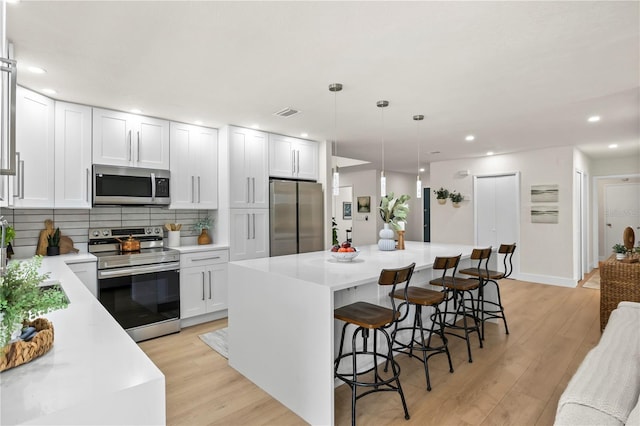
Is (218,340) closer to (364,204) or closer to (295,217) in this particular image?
(295,217)

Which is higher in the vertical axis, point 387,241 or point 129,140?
point 129,140

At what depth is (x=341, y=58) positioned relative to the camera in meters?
2.39

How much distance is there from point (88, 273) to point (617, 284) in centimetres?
532

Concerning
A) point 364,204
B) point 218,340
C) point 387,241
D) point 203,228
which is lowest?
point 218,340

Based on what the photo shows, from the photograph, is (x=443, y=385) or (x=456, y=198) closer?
(x=443, y=385)

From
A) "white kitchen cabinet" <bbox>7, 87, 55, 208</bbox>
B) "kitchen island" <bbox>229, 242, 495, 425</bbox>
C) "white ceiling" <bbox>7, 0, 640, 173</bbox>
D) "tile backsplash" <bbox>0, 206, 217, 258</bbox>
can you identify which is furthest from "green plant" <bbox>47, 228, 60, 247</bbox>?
"kitchen island" <bbox>229, 242, 495, 425</bbox>

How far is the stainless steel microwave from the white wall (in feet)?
18.4

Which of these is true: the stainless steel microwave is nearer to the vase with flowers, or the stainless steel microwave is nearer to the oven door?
the oven door

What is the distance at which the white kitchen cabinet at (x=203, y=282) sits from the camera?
3.84 m

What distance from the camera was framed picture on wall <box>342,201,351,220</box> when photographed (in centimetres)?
1016

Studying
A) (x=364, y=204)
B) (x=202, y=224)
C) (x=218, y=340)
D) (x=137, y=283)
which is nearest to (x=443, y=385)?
(x=218, y=340)

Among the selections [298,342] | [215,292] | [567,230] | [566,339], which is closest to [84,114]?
[215,292]

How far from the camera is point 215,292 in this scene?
4090mm

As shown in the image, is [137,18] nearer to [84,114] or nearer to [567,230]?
[84,114]
